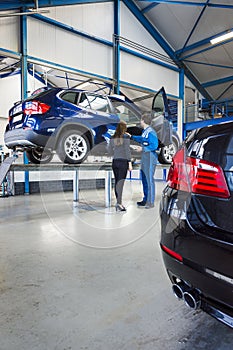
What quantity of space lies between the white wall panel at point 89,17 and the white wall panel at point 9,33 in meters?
1.07

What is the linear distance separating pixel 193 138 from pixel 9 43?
6913mm

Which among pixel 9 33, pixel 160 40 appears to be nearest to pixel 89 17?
pixel 9 33

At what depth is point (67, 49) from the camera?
775 cm

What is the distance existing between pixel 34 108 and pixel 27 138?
1.52ft

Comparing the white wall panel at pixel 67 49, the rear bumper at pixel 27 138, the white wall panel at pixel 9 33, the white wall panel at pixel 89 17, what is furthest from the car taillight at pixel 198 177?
the white wall panel at pixel 89 17

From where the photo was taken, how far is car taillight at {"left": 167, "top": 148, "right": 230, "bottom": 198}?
995mm

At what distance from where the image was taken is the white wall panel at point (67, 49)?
23.2ft

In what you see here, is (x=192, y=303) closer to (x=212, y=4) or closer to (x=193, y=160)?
(x=193, y=160)

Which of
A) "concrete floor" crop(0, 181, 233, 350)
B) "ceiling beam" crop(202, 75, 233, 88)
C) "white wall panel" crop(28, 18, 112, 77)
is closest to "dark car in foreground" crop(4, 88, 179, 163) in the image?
"concrete floor" crop(0, 181, 233, 350)

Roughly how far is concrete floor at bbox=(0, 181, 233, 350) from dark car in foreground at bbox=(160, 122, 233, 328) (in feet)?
1.19

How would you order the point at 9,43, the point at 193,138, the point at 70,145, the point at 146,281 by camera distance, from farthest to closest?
the point at 9,43, the point at 70,145, the point at 146,281, the point at 193,138

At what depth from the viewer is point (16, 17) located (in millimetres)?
6664

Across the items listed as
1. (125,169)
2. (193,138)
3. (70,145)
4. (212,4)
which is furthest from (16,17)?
(193,138)

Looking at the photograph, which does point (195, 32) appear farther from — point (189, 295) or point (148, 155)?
point (189, 295)
